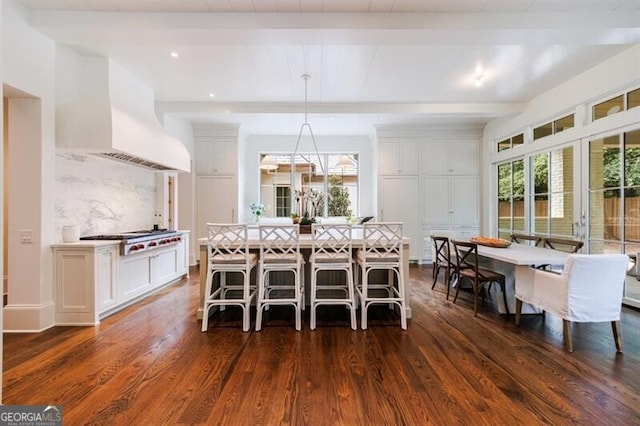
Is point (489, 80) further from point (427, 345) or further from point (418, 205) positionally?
point (427, 345)

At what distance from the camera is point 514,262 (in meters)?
2.95

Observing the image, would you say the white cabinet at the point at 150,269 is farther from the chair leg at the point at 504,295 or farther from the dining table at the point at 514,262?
the chair leg at the point at 504,295

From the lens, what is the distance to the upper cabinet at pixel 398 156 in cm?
660

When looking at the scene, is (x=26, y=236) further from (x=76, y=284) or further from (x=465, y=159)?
(x=465, y=159)

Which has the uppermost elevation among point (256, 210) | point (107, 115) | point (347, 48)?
point (347, 48)

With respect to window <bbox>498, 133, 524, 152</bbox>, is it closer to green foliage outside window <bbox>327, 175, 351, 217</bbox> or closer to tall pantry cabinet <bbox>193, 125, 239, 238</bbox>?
green foliage outside window <bbox>327, 175, 351, 217</bbox>

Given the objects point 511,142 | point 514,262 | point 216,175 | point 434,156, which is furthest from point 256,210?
point 511,142

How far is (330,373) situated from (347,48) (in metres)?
3.25

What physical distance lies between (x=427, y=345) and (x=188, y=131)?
18.7 feet

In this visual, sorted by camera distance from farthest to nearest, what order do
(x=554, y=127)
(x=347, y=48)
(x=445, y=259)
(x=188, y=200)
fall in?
(x=188, y=200)
(x=554, y=127)
(x=445, y=259)
(x=347, y=48)

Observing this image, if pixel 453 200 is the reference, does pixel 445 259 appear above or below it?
below

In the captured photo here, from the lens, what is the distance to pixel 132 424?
1822 mm

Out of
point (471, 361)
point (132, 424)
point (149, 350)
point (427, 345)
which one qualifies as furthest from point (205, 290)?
point (471, 361)

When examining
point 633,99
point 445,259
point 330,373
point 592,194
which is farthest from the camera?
point 445,259
